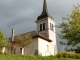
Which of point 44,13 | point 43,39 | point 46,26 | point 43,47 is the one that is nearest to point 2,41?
point 43,47

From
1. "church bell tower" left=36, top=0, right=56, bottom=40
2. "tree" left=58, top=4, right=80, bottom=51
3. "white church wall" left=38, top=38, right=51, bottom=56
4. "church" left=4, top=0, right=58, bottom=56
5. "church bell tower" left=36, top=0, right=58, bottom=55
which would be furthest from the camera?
"church bell tower" left=36, top=0, right=56, bottom=40

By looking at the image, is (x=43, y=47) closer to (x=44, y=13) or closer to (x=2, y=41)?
(x=2, y=41)

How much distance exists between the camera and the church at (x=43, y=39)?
140ft

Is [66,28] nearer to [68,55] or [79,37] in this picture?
[79,37]

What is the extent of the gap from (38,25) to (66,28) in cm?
3273

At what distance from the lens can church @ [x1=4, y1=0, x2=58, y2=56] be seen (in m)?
42.8

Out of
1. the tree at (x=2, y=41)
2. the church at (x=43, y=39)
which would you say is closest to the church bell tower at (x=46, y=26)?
the church at (x=43, y=39)

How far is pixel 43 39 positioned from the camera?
45375 millimetres

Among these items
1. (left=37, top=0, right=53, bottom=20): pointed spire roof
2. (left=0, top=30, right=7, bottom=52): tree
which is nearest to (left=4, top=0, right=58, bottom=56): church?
(left=37, top=0, right=53, bottom=20): pointed spire roof

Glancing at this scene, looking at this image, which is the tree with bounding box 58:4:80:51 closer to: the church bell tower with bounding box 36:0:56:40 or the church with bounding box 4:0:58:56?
the church with bounding box 4:0:58:56

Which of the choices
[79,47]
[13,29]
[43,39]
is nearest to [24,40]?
[79,47]

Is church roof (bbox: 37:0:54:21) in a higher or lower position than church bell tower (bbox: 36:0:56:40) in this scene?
higher

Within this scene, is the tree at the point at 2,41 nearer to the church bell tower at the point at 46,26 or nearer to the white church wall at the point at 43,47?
the white church wall at the point at 43,47

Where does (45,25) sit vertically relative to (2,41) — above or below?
above
